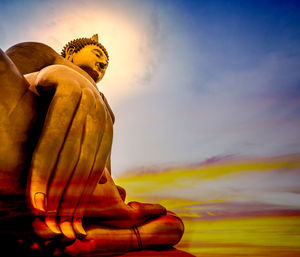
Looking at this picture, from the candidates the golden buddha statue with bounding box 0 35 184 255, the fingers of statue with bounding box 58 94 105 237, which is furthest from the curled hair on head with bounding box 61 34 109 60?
the fingers of statue with bounding box 58 94 105 237

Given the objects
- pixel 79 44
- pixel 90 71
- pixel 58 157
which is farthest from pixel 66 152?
pixel 79 44

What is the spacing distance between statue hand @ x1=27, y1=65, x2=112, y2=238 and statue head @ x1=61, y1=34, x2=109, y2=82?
1.01m

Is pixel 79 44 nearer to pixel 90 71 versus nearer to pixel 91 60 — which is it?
pixel 91 60

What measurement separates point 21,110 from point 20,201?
2.25 feet

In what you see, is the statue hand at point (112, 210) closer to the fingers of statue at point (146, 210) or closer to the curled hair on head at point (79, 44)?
the fingers of statue at point (146, 210)

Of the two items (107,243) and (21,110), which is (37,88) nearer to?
(21,110)

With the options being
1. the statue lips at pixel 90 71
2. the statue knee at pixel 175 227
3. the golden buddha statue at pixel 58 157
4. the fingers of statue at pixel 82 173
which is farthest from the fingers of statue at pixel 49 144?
the statue knee at pixel 175 227

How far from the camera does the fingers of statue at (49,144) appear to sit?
6.93 ft

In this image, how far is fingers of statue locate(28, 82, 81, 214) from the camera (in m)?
2.11

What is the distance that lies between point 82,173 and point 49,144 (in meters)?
0.34

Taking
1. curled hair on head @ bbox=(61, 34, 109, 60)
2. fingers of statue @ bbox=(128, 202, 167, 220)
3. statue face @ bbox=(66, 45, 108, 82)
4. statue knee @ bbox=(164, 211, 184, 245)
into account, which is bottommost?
statue knee @ bbox=(164, 211, 184, 245)

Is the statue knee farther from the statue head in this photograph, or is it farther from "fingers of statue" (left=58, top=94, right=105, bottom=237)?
the statue head

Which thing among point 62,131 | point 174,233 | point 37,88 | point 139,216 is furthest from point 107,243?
point 37,88

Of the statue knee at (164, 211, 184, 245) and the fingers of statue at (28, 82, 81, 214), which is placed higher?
the fingers of statue at (28, 82, 81, 214)
